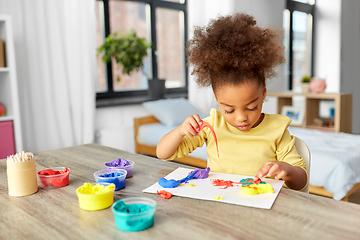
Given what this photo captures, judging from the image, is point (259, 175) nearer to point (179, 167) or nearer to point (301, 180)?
point (301, 180)

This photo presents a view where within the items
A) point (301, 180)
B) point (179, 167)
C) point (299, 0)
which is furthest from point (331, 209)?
point (299, 0)

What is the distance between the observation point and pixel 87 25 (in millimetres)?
2895

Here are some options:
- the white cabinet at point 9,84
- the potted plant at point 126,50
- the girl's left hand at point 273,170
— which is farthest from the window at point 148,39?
the girl's left hand at point 273,170

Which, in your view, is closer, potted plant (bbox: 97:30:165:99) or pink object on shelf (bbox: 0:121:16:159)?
pink object on shelf (bbox: 0:121:16:159)

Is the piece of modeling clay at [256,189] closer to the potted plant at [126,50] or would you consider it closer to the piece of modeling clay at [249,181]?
the piece of modeling clay at [249,181]

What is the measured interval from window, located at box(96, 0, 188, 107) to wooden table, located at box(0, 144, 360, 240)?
241cm

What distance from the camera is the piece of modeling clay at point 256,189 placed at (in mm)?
879

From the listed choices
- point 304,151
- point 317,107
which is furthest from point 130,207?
point 317,107

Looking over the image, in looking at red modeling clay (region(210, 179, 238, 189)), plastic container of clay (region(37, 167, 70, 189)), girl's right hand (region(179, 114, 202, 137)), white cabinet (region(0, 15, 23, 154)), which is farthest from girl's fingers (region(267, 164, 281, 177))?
white cabinet (region(0, 15, 23, 154))

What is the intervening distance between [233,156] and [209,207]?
41 cm

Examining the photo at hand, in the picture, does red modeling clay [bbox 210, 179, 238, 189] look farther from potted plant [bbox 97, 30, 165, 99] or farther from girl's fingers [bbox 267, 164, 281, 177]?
potted plant [bbox 97, 30, 165, 99]

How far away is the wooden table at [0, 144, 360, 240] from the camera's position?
68 cm

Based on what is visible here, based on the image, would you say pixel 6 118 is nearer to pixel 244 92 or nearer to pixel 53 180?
pixel 53 180

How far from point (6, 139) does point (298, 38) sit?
4592mm
